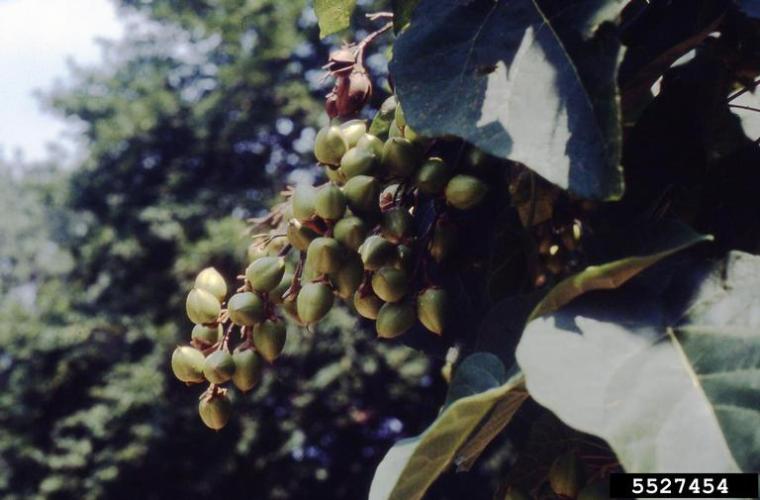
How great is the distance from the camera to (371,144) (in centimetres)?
72

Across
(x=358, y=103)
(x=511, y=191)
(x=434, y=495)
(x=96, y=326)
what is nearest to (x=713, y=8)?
(x=511, y=191)

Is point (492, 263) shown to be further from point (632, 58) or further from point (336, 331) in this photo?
point (336, 331)

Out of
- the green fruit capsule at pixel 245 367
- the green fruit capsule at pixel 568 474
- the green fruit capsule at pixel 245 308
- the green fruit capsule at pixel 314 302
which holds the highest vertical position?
the green fruit capsule at pixel 245 308

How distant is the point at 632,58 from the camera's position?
25.4 inches

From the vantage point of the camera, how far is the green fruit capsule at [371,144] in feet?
2.35

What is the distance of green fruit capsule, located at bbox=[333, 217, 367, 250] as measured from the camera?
2.23 feet

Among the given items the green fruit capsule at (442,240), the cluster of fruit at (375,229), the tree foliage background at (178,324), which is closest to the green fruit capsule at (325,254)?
the cluster of fruit at (375,229)

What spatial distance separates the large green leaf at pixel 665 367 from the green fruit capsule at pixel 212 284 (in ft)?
1.25

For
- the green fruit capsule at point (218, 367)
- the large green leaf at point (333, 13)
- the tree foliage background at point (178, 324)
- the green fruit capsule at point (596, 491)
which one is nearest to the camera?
the green fruit capsule at point (596, 491)

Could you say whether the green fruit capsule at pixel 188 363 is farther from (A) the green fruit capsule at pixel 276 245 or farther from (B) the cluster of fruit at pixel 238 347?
(A) the green fruit capsule at pixel 276 245

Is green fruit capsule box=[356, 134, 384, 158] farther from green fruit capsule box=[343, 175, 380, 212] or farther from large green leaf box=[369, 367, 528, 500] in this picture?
large green leaf box=[369, 367, 528, 500]

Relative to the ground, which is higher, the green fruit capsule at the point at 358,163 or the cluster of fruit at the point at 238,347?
the green fruit capsule at the point at 358,163

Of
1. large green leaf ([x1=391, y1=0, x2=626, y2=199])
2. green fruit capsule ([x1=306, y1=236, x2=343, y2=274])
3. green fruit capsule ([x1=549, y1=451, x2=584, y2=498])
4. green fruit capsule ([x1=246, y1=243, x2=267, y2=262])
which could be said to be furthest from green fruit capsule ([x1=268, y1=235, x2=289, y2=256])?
green fruit capsule ([x1=549, y1=451, x2=584, y2=498])

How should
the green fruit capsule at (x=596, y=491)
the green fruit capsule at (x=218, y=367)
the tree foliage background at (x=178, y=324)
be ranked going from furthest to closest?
the tree foliage background at (x=178, y=324)
the green fruit capsule at (x=218, y=367)
the green fruit capsule at (x=596, y=491)
